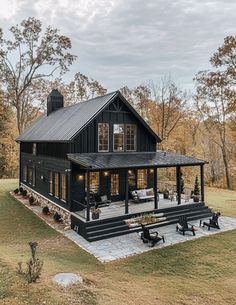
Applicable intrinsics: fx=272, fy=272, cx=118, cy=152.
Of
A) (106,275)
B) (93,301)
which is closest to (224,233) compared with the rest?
(106,275)

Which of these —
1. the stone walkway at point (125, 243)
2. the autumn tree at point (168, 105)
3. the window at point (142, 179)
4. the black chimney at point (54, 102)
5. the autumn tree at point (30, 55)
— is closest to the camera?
the stone walkway at point (125, 243)

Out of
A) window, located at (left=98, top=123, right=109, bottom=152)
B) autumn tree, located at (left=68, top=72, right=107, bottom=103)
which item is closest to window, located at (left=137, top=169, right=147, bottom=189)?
window, located at (left=98, top=123, right=109, bottom=152)

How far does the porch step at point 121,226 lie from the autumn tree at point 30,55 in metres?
23.1

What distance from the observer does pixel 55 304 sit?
6773 millimetres

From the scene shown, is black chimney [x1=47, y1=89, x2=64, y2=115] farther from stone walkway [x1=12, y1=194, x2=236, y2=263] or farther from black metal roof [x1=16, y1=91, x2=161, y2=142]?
stone walkway [x1=12, y1=194, x2=236, y2=263]

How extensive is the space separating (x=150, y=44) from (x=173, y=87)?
6.10 m

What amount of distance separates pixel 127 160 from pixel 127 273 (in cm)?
759

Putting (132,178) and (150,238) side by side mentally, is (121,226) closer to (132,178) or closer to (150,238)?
(150,238)

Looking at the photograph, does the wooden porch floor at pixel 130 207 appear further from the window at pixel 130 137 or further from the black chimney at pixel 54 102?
the black chimney at pixel 54 102

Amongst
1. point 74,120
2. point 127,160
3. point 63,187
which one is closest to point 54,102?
point 74,120

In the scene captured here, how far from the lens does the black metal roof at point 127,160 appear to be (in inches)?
582

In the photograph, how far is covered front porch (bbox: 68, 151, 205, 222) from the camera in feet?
49.7

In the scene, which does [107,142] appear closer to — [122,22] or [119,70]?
[122,22]

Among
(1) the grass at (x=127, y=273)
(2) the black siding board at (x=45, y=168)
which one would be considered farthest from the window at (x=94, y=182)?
(1) the grass at (x=127, y=273)
